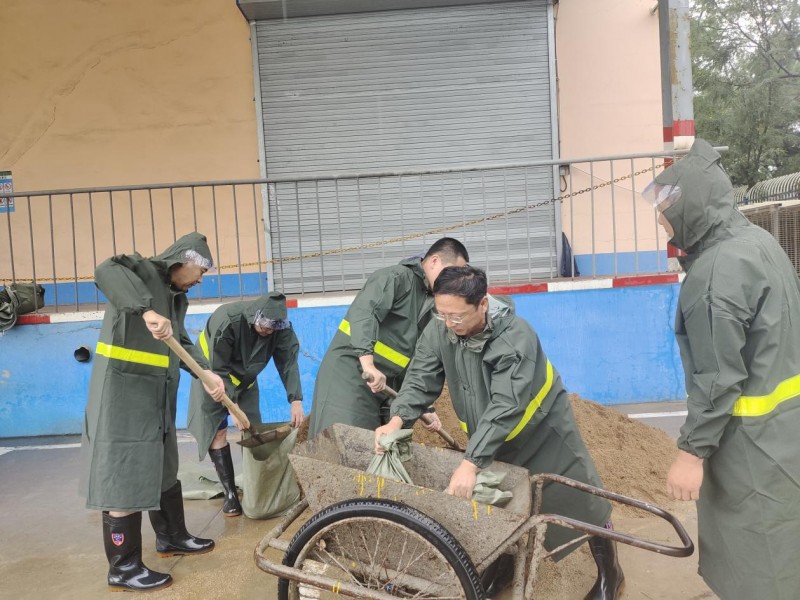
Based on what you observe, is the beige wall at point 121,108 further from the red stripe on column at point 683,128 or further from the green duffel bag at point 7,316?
the red stripe on column at point 683,128

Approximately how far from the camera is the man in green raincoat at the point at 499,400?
7.86 feet

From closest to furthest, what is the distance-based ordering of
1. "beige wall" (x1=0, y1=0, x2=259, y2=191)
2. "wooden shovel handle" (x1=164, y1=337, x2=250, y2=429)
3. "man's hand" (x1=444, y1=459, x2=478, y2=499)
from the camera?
"man's hand" (x1=444, y1=459, x2=478, y2=499) < "wooden shovel handle" (x1=164, y1=337, x2=250, y2=429) < "beige wall" (x1=0, y1=0, x2=259, y2=191)

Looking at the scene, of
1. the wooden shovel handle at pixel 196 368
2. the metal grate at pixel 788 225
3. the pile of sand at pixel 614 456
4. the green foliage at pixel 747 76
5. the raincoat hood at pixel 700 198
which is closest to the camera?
the raincoat hood at pixel 700 198

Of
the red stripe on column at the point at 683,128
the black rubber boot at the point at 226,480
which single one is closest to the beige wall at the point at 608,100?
the red stripe on column at the point at 683,128

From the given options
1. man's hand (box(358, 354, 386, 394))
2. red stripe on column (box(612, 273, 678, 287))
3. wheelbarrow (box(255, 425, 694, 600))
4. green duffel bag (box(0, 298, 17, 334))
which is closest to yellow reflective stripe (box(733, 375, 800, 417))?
wheelbarrow (box(255, 425, 694, 600))

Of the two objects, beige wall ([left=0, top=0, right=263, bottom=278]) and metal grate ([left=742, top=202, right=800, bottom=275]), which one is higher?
beige wall ([left=0, top=0, right=263, bottom=278])

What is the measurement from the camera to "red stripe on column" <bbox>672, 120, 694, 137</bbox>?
5.93 meters

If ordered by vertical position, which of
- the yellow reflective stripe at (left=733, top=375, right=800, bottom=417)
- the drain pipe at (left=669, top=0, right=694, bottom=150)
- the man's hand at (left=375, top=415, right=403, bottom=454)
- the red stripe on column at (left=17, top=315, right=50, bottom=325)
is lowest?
the man's hand at (left=375, top=415, right=403, bottom=454)

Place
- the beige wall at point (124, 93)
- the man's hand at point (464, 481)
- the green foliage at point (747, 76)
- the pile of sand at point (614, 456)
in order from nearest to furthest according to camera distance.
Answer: the man's hand at point (464, 481) < the pile of sand at point (614, 456) < the beige wall at point (124, 93) < the green foliage at point (747, 76)

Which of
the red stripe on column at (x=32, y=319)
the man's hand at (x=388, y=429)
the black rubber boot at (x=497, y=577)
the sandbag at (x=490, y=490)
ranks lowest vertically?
the black rubber boot at (x=497, y=577)

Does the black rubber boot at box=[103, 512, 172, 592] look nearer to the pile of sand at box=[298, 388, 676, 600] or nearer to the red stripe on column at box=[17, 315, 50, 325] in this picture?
the pile of sand at box=[298, 388, 676, 600]

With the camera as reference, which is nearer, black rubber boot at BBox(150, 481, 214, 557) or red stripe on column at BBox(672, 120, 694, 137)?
black rubber boot at BBox(150, 481, 214, 557)

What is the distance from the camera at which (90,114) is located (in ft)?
25.6

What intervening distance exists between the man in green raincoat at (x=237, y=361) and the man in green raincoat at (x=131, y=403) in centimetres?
60
